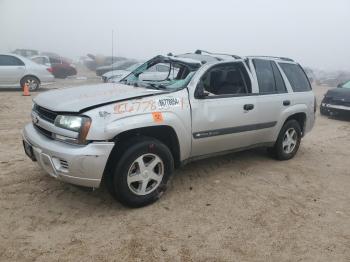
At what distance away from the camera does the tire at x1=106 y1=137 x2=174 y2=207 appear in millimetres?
3600

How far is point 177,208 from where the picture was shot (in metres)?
3.91

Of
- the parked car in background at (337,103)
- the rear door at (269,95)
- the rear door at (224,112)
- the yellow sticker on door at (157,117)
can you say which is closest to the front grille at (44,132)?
the yellow sticker on door at (157,117)

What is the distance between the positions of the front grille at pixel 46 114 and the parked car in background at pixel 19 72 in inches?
370

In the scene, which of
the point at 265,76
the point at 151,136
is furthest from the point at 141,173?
the point at 265,76

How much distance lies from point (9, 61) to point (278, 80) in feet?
33.1

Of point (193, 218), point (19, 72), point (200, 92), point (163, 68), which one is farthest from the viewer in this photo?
point (19, 72)

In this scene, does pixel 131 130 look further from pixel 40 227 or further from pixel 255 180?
pixel 255 180

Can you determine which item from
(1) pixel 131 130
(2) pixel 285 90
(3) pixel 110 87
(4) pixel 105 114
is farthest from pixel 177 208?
(2) pixel 285 90

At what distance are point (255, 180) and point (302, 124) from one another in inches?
65.9

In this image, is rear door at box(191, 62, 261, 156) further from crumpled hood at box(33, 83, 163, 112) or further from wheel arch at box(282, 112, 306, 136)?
wheel arch at box(282, 112, 306, 136)

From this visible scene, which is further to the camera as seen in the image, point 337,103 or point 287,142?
point 337,103

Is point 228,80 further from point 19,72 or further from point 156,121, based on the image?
point 19,72

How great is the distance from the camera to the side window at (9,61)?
485 inches

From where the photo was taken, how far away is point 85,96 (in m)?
3.85
